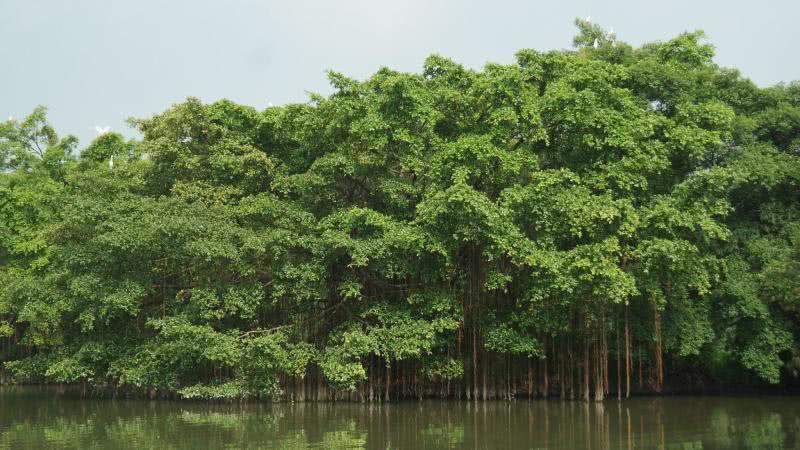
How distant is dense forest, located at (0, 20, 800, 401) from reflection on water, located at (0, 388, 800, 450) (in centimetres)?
105

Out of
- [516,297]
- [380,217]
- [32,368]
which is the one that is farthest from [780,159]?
[32,368]

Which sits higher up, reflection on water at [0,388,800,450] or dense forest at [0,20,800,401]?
dense forest at [0,20,800,401]

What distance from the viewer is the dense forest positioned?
64.8 ft

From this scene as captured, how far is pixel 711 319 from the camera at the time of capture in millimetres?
21719

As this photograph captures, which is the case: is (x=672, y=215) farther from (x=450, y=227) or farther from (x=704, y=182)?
(x=450, y=227)

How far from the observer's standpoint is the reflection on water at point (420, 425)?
47.4 ft

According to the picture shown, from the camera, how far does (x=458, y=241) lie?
19594mm

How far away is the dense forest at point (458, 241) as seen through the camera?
64.8 feet

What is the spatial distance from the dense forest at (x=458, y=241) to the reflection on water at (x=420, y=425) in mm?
1055

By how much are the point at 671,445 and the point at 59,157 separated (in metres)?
24.2

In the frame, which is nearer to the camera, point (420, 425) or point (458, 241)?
point (420, 425)

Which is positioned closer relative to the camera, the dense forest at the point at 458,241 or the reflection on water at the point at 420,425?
the reflection on water at the point at 420,425

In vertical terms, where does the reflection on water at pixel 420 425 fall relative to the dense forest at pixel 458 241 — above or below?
below

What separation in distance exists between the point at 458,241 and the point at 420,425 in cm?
465
